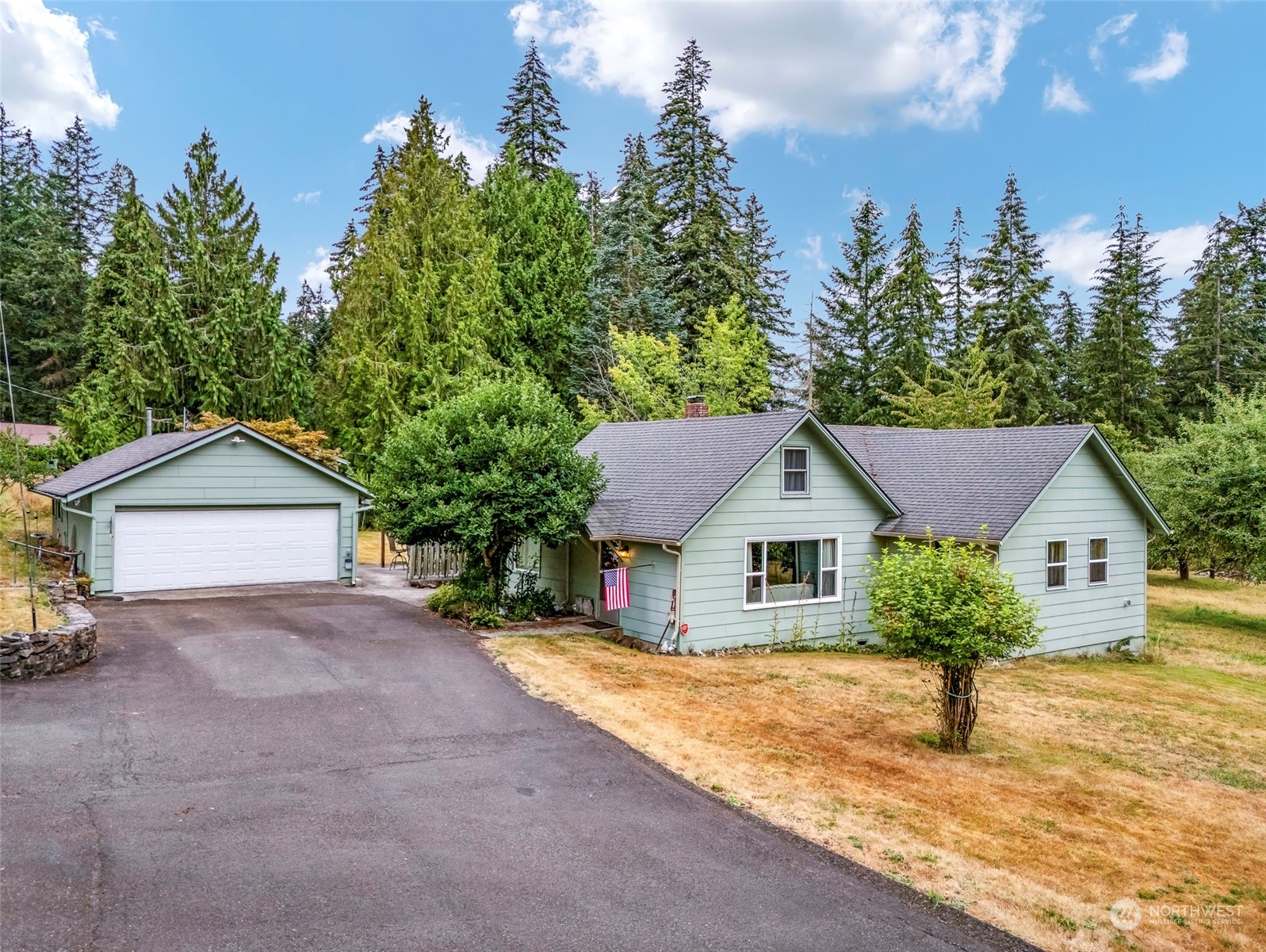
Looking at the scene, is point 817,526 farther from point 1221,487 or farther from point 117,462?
point 117,462

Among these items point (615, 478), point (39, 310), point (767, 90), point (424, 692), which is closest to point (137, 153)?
point (39, 310)

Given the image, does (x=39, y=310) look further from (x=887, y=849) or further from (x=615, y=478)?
(x=887, y=849)

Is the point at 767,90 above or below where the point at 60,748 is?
above

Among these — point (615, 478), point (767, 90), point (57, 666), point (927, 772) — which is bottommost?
point (927, 772)

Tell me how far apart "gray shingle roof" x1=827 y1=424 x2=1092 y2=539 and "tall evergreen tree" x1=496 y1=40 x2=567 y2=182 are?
32407 mm

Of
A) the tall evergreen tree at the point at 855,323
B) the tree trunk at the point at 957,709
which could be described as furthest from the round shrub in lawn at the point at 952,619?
the tall evergreen tree at the point at 855,323

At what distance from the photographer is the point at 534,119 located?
150ft

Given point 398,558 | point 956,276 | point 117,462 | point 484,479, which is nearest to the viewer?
point 484,479

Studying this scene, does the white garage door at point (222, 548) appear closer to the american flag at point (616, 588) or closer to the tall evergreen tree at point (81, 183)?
the american flag at point (616, 588)

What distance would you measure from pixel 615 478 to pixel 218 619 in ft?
27.2

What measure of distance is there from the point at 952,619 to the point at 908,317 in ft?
116

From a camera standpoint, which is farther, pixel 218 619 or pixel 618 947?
pixel 218 619

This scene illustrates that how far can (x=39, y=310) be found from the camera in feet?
147

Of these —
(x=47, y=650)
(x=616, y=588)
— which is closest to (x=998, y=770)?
(x=616, y=588)
